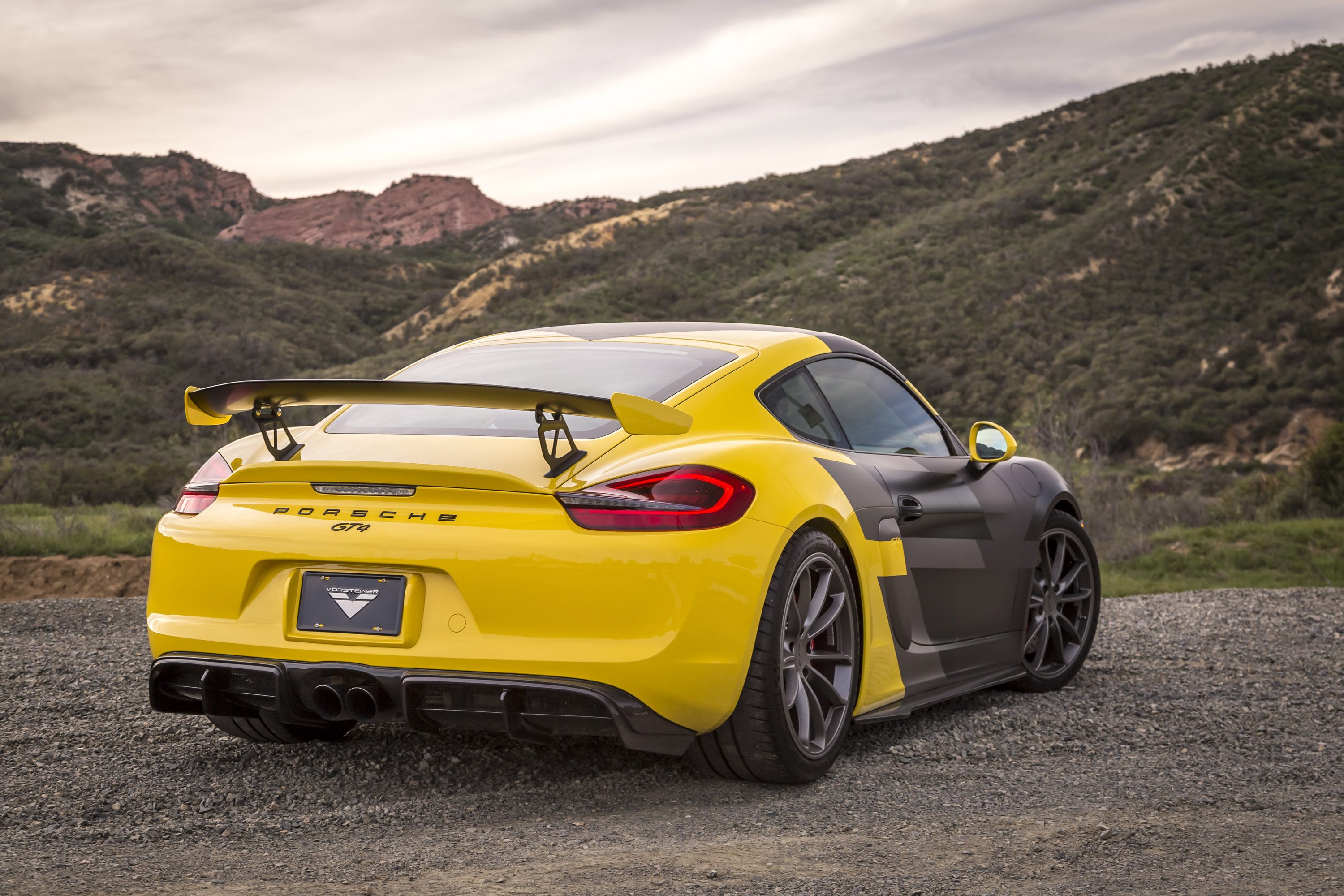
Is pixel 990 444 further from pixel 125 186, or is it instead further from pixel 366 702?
pixel 125 186

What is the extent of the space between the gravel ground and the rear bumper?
0.90 feet

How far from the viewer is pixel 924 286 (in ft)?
138

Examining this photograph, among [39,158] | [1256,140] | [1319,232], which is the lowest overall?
[1319,232]

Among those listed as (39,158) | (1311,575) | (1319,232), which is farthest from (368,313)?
(1311,575)

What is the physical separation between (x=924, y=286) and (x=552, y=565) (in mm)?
40293

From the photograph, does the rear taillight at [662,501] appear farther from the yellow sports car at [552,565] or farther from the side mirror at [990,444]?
the side mirror at [990,444]

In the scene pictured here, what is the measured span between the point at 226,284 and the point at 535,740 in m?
57.5

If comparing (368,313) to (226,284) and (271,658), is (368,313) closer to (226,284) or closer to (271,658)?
(226,284)

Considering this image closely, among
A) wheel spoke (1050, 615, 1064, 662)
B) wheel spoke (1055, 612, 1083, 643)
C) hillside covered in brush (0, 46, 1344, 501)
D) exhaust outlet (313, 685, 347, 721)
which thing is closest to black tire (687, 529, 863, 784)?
exhaust outlet (313, 685, 347, 721)

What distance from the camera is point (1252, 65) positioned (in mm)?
49969

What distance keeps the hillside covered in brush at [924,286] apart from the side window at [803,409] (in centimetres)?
1892

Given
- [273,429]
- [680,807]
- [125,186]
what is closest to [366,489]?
[273,429]

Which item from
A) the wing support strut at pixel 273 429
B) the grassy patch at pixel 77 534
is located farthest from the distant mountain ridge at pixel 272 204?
the wing support strut at pixel 273 429

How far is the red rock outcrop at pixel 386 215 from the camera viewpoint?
3920 inches
